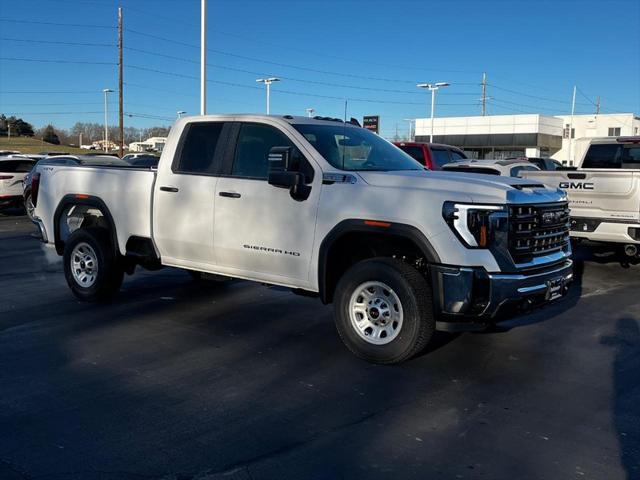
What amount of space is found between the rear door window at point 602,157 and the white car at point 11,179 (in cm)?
1529

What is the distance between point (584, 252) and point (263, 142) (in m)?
8.76

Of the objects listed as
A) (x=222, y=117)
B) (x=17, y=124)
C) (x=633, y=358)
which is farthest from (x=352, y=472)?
(x=17, y=124)

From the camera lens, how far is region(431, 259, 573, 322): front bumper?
16.0ft

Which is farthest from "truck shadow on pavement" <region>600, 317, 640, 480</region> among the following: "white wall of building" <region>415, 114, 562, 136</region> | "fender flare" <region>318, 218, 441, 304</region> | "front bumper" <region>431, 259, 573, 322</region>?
"white wall of building" <region>415, 114, 562, 136</region>

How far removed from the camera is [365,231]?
5359 millimetres

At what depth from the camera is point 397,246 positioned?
18.3ft

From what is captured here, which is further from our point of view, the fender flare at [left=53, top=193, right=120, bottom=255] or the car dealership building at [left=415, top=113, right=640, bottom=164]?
the car dealership building at [left=415, top=113, right=640, bottom=164]

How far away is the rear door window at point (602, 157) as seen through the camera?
1183 centimetres

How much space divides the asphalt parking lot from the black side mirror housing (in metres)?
1.46

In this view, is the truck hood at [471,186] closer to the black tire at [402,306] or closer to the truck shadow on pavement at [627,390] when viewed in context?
the black tire at [402,306]

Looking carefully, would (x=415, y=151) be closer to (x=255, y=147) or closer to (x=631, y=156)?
(x=631, y=156)

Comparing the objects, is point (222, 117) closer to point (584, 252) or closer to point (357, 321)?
point (357, 321)

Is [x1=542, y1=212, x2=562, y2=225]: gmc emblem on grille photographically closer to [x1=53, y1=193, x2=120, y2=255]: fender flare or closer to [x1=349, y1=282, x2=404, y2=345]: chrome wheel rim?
[x1=349, y1=282, x2=404, y2=345]: chrome wheel rim

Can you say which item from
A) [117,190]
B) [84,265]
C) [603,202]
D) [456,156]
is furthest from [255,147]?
[456,156]
